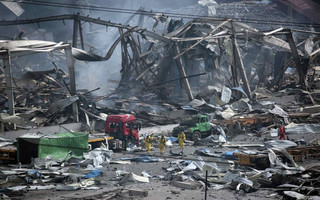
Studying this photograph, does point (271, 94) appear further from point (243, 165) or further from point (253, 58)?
point (243, 165)

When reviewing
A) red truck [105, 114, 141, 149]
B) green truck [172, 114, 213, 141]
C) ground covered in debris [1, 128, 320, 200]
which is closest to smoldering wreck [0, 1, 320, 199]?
ground covered in debris [1, 128, 320, 200]

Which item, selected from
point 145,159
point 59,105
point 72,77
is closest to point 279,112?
point 145,159

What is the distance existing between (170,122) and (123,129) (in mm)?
5571

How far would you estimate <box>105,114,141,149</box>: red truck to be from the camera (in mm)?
19734

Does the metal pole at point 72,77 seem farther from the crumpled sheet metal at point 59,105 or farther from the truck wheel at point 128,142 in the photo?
the truck wheel at point 128,142

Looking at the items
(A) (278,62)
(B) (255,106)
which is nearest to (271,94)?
(B) (255,106)

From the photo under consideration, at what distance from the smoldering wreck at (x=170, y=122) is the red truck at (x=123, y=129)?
1.86 feet

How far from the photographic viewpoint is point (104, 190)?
1218cm

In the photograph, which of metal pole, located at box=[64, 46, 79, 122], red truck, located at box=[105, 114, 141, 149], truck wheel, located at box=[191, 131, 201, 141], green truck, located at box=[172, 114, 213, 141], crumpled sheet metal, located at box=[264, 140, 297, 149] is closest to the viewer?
crumpled sheet metal, located at box=[264, 140, 297, 149]

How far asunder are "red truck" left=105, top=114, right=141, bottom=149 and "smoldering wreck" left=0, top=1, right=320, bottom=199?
566 mm

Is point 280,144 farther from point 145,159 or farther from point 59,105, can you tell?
point 59,105

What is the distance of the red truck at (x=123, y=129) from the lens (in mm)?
19734

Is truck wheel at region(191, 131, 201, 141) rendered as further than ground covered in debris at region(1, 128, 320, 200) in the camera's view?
Yes

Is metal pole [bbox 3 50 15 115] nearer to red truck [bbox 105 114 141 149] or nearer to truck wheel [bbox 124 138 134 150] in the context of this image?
red truck [bbox 105 114 141 149]
